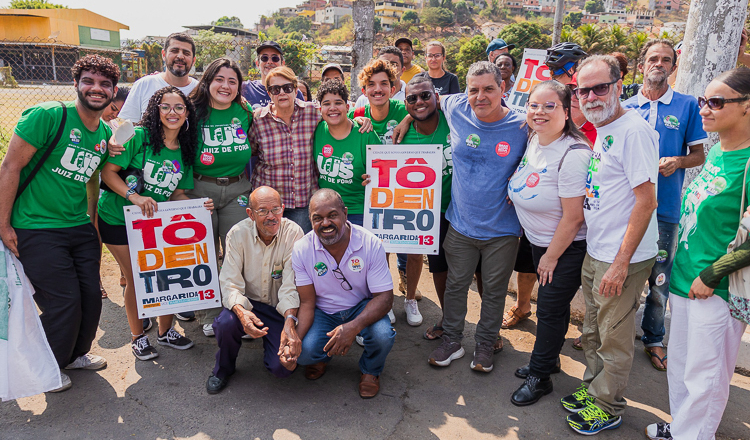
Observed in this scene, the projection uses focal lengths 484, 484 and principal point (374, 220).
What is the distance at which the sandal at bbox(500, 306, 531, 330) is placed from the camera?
4.89m

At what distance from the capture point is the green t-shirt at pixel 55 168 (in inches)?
136

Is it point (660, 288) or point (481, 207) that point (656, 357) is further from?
point (481, 207)

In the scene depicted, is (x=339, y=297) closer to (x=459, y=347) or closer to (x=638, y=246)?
(x=459, y=347)

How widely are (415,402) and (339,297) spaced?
99 cm

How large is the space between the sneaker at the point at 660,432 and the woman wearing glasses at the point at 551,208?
2.42 feet

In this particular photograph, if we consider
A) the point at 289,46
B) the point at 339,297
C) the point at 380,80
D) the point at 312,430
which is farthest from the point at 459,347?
the point at 289,46

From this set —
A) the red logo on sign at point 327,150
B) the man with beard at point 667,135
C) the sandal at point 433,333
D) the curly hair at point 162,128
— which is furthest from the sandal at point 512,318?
the curly hair at point 162,128

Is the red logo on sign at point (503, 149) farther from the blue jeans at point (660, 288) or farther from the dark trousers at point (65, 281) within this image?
the dark trousers at point (65, 281)

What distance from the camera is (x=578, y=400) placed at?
352 centimetres

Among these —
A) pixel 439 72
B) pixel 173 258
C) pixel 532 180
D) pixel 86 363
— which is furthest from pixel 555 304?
pixel 439 72

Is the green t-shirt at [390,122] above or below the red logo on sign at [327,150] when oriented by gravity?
above

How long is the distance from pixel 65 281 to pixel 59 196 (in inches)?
25.2

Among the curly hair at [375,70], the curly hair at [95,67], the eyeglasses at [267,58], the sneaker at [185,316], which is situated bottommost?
the sneaker at [185,316]

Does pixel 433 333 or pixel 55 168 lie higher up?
pixel 55 168
